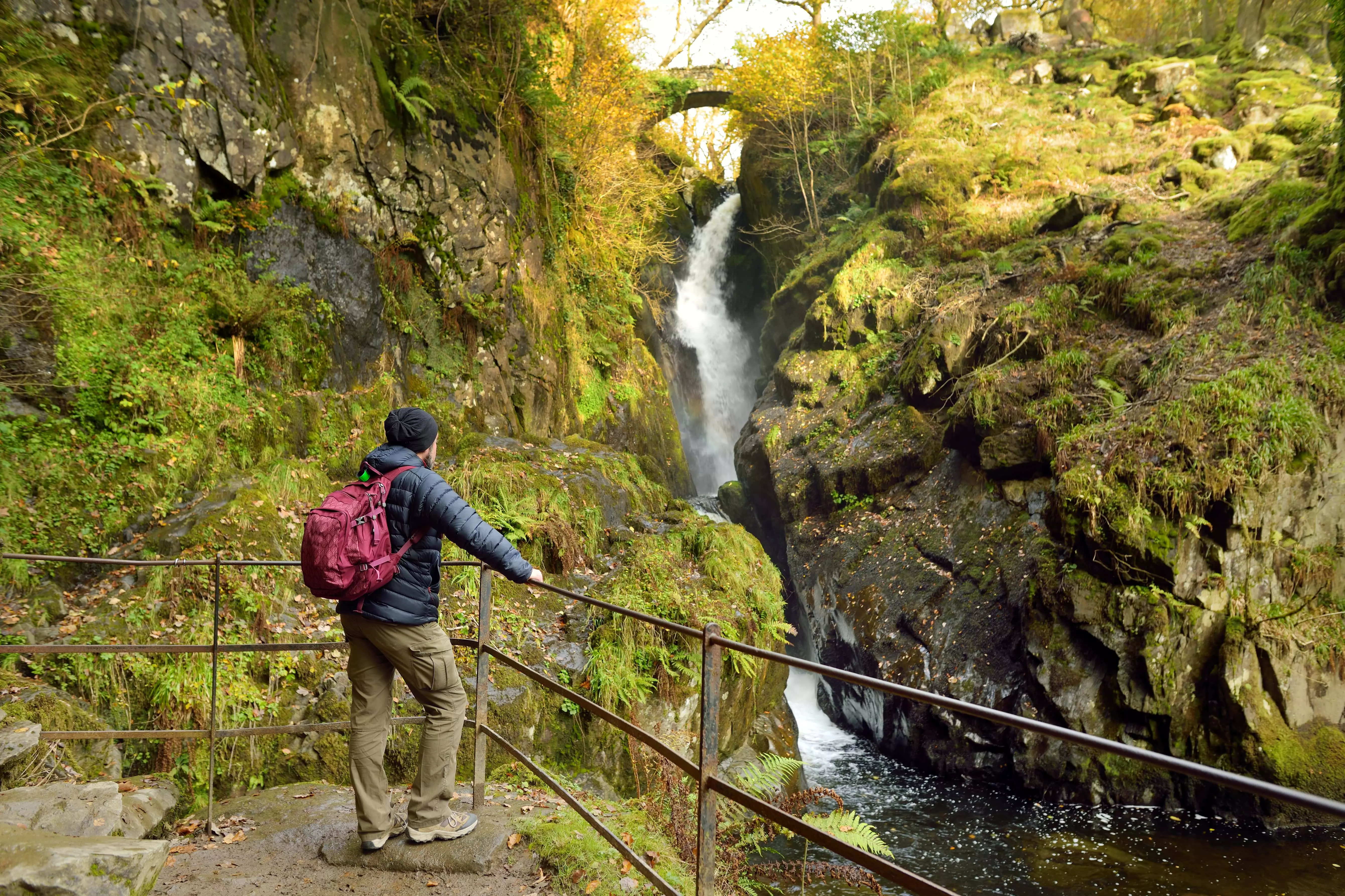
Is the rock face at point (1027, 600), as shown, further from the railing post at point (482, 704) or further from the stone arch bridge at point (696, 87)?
the stone arch bridge at point (696, 87)

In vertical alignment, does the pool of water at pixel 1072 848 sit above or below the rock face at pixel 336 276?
below

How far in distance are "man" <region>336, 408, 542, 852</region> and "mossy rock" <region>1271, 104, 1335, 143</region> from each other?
17932 mm

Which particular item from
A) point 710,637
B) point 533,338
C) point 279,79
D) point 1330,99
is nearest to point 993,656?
point 533,338

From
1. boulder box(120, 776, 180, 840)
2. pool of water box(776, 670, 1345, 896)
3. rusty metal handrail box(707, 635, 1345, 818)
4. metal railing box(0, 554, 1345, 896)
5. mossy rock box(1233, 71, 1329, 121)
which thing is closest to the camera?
rusty metal handrail box(707, 635, 1345, 818)

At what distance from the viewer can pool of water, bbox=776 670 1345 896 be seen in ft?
22.6

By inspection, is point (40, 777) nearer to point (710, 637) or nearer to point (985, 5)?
point (710, 637)

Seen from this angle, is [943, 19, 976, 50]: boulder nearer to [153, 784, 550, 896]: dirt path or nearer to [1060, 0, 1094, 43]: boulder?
[1060, 0, 1094, 43]: boulder

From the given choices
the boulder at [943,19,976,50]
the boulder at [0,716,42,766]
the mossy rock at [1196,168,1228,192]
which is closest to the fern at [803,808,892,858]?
the boulder at [0,716,42,766]

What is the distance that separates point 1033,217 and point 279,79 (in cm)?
1426

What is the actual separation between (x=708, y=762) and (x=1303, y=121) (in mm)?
19253

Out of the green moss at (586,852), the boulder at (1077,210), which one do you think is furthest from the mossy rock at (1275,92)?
the green moss at (586,852)

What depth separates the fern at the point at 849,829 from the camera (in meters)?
4.97

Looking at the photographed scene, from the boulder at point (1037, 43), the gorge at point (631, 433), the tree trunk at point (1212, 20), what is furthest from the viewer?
the boulder at point (1037, 43)

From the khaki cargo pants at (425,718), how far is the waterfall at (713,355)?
54.3 feet
